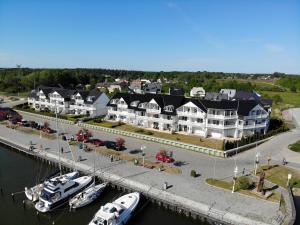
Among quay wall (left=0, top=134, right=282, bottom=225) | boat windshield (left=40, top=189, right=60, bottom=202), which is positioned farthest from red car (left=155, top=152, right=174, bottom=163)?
boat windshield (left=40, top=189, right=60, bottom=202)

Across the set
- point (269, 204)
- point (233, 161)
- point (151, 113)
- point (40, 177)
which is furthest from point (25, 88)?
point (269, 204)

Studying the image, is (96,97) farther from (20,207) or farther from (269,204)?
(269,204)

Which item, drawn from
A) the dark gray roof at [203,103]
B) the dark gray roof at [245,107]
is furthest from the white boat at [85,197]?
the dark gray roof at [245,107]

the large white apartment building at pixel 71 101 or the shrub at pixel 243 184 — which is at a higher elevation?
the large white apartment building at pixel 71 101

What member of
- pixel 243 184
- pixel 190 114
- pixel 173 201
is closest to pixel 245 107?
pixel 190 114

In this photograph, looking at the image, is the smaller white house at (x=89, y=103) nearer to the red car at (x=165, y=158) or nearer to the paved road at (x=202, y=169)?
the paved road at (x=202, y=169)

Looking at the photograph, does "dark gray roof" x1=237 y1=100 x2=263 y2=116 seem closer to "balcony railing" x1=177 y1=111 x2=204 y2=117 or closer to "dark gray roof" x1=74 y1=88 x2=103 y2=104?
"balcony railing" x1=177 y1=111 x2=204 y2=117

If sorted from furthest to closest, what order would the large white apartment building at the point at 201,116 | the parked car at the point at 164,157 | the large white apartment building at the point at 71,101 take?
the large white apartment building at the point at 71,101, the large white apartment building at the point at 201,116, the parked car at the point at 164,157
